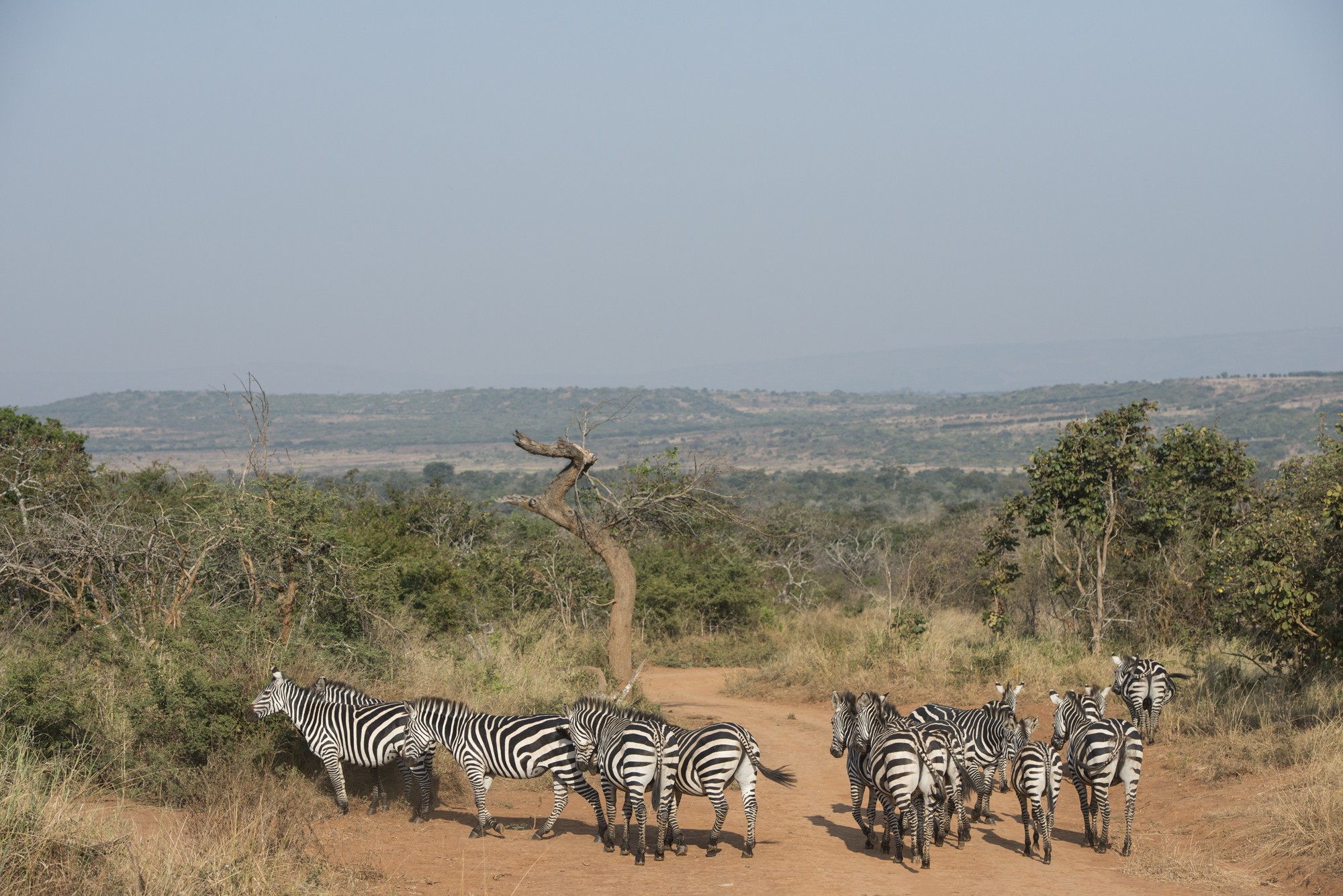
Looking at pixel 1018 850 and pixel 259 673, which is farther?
pixel 259 673

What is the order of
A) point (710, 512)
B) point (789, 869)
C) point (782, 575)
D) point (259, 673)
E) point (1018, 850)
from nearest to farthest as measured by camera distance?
1. point (789, 869)
2. point (1018, 850)
3. point (259, 673)
4. point (710, 512)
5. point (782, 575)

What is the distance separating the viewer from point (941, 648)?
1523 centimetres

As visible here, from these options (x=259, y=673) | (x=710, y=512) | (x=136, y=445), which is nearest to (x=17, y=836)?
(x=259, y=673)

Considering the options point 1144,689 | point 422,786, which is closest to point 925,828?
point 422,786

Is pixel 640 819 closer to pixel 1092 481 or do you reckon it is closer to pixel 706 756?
pixel 706 756

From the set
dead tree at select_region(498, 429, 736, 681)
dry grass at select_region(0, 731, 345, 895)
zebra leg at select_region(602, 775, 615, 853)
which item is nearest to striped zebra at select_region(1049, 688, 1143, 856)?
zebra leg at select_region(602, 775, 615, 853)

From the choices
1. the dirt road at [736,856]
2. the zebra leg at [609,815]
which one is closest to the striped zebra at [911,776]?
the dirt road at [736,856]

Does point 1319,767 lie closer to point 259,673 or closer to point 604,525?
point 604,525

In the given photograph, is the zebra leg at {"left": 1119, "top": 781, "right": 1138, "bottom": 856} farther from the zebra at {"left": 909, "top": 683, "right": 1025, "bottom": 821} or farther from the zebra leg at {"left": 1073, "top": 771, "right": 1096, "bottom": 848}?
the zebra at {"left": 909, "top": 683, "right": 1025, "bottom": 821}

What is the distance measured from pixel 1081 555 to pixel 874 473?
214 ft

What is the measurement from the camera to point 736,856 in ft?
25.8

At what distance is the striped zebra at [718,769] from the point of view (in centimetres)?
763

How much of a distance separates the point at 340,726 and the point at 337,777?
421 mm

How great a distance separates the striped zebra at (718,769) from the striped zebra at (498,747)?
0.83 m
